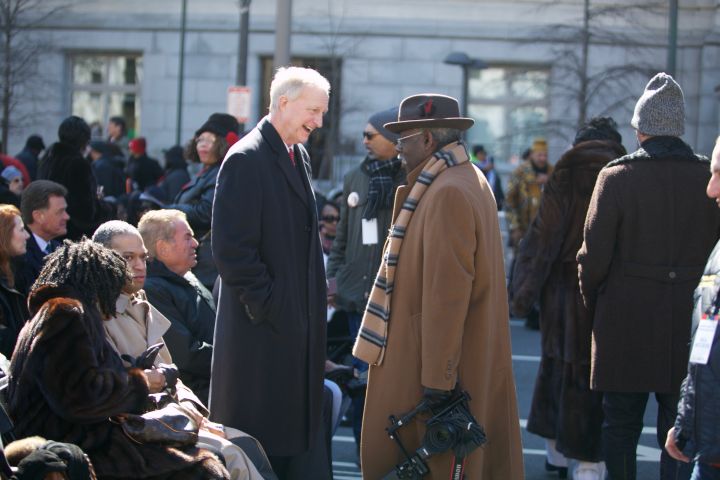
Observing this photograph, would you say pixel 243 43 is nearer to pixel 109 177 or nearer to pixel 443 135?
pixel 109 177

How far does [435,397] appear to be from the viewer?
512 cm

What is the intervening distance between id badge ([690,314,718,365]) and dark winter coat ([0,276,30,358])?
3422 mm

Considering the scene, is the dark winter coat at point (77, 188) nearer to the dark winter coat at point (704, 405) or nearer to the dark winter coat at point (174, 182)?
the dark winter coat at point (174, 182)

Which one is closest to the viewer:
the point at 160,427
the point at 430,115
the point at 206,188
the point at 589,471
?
the point at 160,427

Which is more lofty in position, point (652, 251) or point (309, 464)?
point (652, 251)

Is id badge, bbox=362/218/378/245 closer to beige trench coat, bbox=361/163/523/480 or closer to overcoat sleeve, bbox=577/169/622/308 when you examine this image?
overcoat sleeve, bbox=577/169/622/308

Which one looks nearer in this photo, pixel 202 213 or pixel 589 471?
pixel 589 471

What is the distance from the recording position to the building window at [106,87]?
85.9 feet

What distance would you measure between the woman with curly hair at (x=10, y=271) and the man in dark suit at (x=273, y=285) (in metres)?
1.37

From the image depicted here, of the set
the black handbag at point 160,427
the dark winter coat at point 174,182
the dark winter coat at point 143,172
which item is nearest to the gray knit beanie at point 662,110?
the black handbag at point 160,427

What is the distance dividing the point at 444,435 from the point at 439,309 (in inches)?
21.0

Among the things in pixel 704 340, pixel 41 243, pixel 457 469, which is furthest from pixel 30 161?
pixel 704 340

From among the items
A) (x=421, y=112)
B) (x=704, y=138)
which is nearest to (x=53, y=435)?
(x=421, y=112)

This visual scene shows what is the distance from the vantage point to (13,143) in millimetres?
25625
